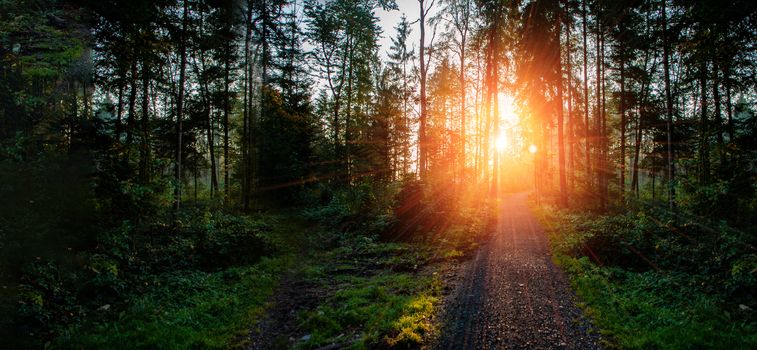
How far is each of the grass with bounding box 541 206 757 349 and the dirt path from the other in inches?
15.8

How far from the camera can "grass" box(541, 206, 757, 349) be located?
543 centimetres

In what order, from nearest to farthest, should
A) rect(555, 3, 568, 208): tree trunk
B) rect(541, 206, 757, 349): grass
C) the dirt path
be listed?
rect(541, 206, 757, 349): grass → the dirt path → rect(555, 3, 568, 208): tree trunk

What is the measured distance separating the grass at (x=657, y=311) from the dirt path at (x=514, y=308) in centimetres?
40

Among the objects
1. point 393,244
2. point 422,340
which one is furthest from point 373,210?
point 422,340

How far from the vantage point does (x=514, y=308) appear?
282 inches

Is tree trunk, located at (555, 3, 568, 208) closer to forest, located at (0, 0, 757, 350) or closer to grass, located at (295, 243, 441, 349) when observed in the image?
forest, located at (0, 0, 757, 350)

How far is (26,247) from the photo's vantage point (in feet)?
24.7

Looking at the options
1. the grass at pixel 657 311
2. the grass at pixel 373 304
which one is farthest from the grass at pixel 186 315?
the grass at pixel 657 311

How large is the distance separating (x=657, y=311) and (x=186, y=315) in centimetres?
971

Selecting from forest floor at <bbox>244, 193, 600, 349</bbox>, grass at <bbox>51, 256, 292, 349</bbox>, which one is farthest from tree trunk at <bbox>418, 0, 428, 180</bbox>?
grass at <bbox>51, 256, 292, 349</bbox>

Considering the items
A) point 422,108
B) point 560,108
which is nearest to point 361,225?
point 422,108

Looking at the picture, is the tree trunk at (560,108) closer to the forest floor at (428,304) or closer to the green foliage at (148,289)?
the forest floor at (428,304)

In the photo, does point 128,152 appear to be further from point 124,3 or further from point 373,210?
point 373,210

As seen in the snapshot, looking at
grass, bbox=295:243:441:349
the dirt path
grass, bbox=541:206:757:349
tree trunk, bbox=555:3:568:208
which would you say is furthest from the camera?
tree trunk, bbox=555:3:568:208
